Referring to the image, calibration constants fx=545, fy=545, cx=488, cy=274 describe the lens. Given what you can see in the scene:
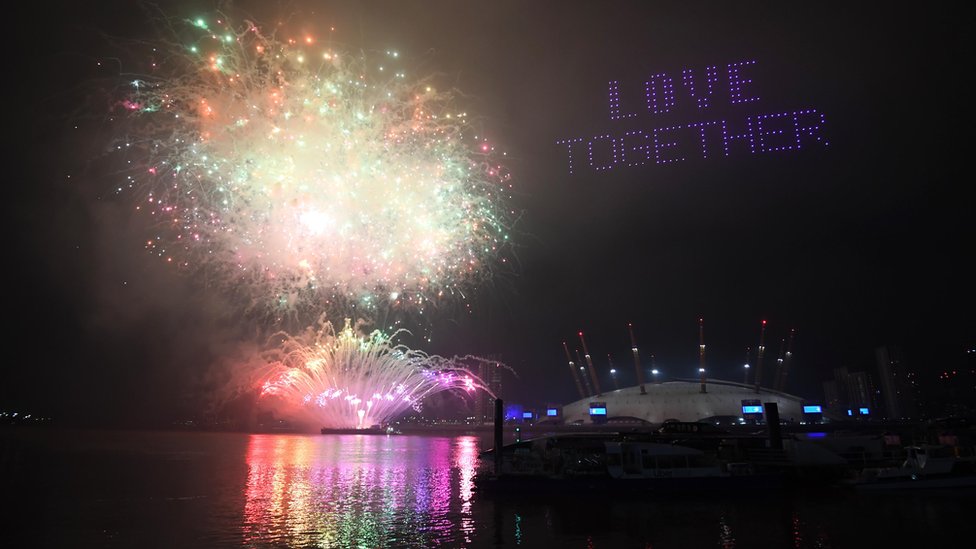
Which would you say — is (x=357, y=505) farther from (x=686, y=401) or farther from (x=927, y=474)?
(x=686, y=401)

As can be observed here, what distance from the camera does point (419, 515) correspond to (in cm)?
2964

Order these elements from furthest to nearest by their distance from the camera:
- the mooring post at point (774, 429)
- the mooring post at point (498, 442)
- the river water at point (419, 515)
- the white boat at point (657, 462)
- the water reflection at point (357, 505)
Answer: the mooring post at point (774, 429) < the mooring post at point (498, 442) < the white boat at point (657, 462) < the water reflection at point (357, 505) < the river water at point (419, 515)

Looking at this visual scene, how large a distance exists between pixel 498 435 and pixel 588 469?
26.4 ft

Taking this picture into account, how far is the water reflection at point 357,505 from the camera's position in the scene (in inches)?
968

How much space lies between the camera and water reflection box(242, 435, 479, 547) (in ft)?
80.6

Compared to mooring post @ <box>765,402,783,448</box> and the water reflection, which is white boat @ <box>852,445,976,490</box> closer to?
mooring post @ <box>765,402,783,448</box>

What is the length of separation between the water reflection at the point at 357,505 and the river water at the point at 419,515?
117 millimetres

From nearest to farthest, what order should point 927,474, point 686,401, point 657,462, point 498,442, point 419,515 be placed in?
point 419,515 < point 927,474 < point 657,462 < point 498,442 < point 686,401

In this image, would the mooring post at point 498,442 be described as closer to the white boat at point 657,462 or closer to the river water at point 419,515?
the river water at point 419,515

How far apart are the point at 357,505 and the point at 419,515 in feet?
16.3

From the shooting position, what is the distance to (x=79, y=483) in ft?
136

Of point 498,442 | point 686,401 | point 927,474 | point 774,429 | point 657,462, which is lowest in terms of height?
point 927,474

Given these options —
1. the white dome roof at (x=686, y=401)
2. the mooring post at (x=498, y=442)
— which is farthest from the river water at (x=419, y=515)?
the white dome roof at (x=686, y=401)

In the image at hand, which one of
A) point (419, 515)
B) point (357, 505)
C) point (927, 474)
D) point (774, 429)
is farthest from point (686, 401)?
point (419, 515)
